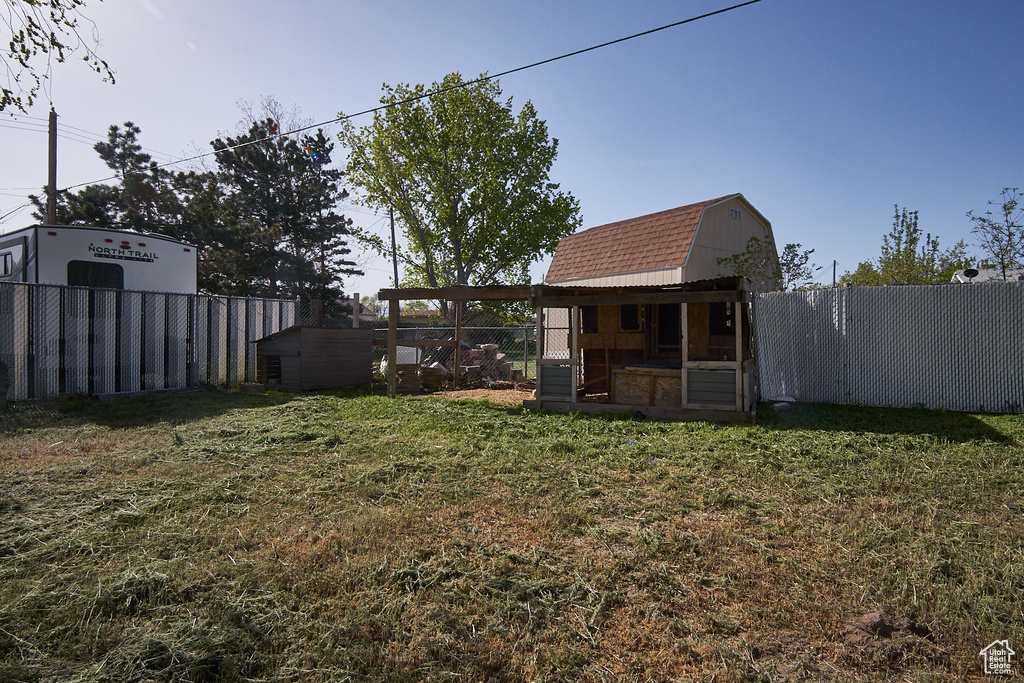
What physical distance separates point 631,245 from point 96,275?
537 inches

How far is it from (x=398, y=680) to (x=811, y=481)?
14.0 ft

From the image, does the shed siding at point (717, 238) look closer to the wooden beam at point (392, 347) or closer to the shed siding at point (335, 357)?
the wooden beam at point (392, 347)

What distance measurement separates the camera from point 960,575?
3.20 meters

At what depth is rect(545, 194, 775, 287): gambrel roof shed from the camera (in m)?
15.4

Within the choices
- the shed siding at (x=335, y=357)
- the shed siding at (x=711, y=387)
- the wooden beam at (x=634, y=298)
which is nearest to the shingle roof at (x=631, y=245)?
the wooden beam at (x=634, y=298)

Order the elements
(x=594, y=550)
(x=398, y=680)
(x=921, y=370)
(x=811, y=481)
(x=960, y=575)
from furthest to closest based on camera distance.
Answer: (x=921, y=370) → (x=811, y=481) → (x=594, y=550) → (x=960, y=575) → (x=398, y=680)

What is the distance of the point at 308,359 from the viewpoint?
40.0ft

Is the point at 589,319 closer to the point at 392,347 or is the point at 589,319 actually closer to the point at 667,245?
the point at 392,347

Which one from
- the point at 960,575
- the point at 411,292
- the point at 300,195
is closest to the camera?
the point at 960,575

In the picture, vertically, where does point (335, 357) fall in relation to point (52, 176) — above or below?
below

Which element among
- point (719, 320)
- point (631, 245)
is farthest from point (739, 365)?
point (631, 245)

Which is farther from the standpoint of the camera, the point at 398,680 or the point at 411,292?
the point at 411,292

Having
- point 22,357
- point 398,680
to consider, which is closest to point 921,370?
point 398,680

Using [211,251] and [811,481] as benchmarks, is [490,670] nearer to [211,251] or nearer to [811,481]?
[811,481]
